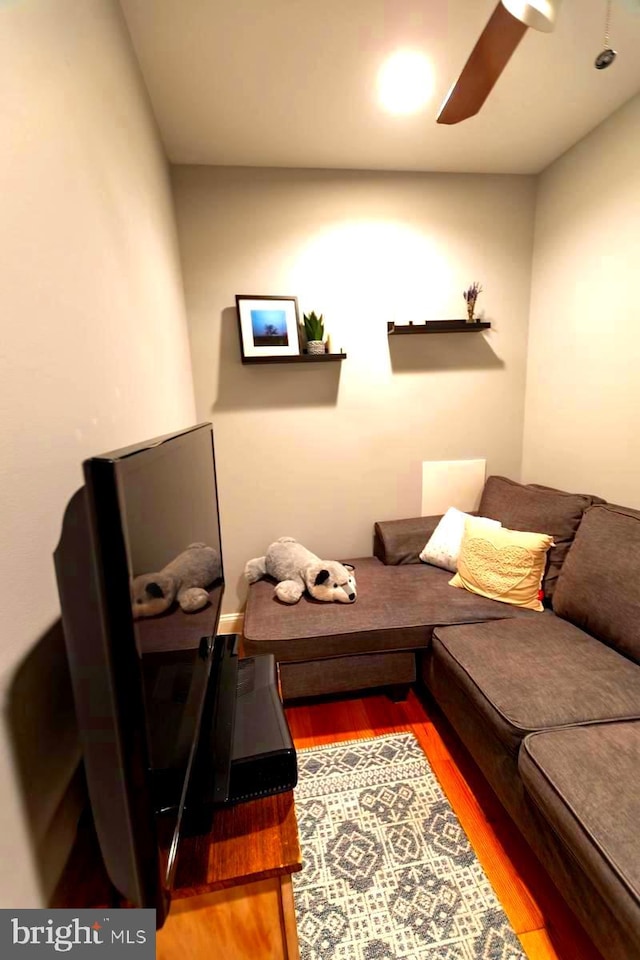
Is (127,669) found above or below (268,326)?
below

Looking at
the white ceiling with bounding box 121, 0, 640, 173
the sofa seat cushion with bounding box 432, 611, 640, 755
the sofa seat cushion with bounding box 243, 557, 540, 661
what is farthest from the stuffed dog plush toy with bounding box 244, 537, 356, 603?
the white ceiling with bounding box 121, 0, 640, 173

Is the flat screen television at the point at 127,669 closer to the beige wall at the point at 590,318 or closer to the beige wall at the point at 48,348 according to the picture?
the beige wall at the point at 48,348

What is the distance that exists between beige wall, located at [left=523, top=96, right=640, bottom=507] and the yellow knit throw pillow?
56 centimetres

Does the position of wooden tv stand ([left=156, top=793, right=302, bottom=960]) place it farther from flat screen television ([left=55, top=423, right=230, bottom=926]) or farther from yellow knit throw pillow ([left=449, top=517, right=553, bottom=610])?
yellow knit throw pillow ([left=449, top=517, right=553, bottom=610])

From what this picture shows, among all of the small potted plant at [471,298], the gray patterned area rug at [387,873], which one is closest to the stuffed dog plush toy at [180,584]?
the gray patterned area rug at [387,873]

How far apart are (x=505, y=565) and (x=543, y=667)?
550 mm

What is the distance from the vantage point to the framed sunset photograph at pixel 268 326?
2.16 metres

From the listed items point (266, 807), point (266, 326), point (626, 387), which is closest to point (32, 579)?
point (266, 807)

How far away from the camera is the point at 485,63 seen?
1.05 m

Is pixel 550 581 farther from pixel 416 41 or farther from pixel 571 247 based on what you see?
pixel 416 41

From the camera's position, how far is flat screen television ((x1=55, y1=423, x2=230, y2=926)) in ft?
1.32

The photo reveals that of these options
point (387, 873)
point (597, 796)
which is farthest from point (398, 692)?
point (597, 796)

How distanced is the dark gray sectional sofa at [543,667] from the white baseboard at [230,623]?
49 cm

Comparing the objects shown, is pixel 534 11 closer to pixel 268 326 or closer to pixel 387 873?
pixel 268 326
